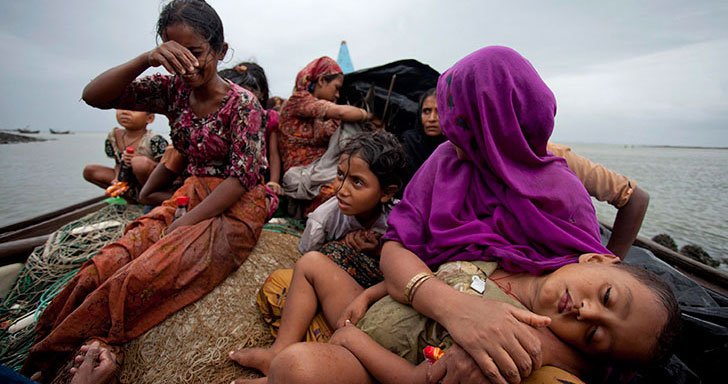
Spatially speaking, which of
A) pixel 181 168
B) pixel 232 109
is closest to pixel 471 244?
pixel 232 109

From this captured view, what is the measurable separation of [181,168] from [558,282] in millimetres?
2692

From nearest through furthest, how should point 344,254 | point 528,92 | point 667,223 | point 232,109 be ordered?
point 528,92 → point 344,254 → point 232,109 → point 667,223

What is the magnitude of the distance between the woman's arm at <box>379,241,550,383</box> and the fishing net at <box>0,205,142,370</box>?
212 cm

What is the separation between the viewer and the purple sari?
1.23 metres

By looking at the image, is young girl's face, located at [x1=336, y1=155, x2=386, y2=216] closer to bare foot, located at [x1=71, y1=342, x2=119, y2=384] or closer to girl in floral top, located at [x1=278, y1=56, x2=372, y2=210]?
bare foot, located at [x1=71, y1=342, x2=119, y2=384]

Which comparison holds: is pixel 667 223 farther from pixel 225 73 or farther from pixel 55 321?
pixel 55 321

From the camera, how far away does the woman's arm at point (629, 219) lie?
85.4 inches

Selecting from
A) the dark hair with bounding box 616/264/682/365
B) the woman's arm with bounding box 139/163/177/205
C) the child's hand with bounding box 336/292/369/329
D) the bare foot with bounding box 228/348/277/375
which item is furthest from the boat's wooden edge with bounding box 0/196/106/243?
the dark hair with bounding box 616/264/682/365

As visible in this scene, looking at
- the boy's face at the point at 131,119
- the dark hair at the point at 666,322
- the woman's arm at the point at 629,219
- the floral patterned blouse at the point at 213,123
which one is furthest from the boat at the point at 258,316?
the boy's face at the point at 131,119

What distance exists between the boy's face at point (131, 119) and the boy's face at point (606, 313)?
4.20 metres

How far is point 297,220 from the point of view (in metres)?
3.18

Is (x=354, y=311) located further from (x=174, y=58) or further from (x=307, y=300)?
(x=174, y=58)

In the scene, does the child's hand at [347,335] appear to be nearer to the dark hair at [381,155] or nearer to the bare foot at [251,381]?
the bare foot at [251,381]

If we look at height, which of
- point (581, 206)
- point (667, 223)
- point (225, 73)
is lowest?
point (667, 223)
